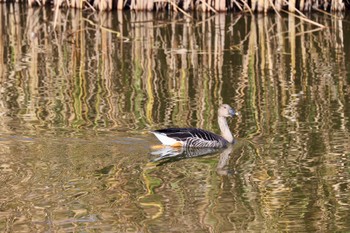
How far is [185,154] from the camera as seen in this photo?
9.12 metres

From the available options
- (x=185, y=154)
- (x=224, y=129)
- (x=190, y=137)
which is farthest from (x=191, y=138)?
(x=224, y=129)

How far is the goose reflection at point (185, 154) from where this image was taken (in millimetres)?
8750

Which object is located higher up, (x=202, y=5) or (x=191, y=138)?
(x=202, y=5)

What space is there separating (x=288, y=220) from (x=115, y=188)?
1.44 meters

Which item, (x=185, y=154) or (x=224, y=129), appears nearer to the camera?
(x=185, y=154)

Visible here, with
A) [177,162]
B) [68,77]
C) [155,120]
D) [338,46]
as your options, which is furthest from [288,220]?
[338,46]

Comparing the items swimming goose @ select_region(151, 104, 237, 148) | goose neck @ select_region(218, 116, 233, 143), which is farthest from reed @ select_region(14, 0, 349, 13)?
swimming goose @ select_region(151, 104, 237, 148)

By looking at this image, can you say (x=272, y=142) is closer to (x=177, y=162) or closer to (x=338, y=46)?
(x=177, y=162)

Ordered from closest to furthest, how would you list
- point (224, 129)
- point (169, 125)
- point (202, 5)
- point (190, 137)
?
point (190, 137) → point (224, 129) → point (169, 125) → point (202, 5)

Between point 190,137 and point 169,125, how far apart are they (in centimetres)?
90

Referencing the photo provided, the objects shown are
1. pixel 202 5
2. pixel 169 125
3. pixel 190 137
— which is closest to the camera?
pixel 190 137

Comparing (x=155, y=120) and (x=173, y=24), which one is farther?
(x=173, y=24)

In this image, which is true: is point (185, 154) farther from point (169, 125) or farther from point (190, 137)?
point (169, 125)

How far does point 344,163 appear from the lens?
8.56 meters
